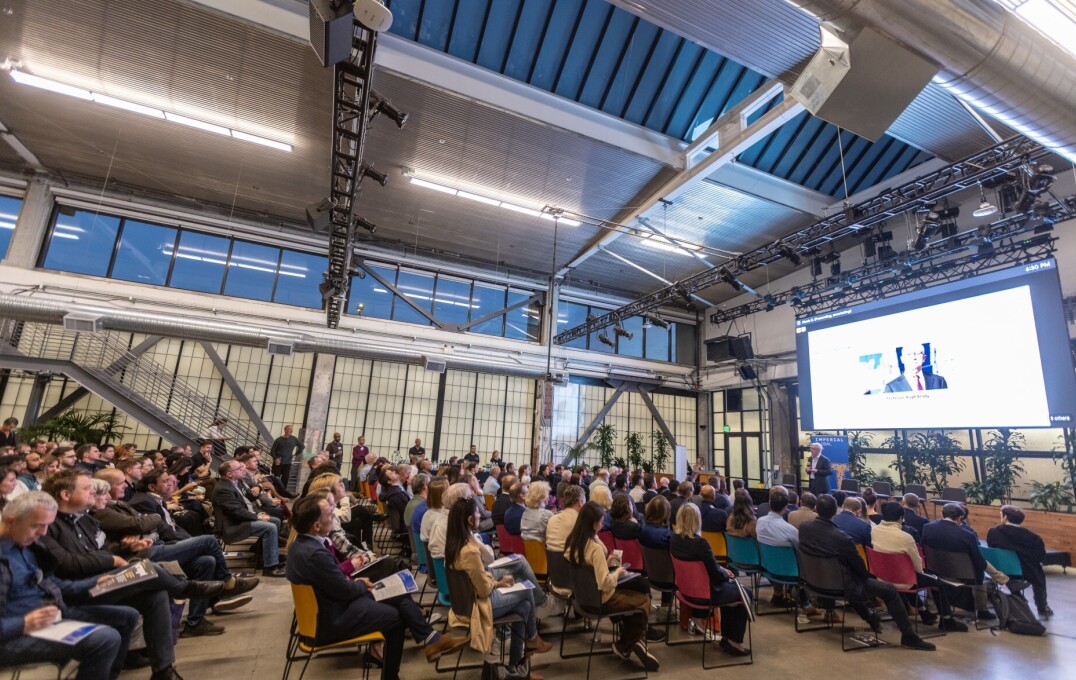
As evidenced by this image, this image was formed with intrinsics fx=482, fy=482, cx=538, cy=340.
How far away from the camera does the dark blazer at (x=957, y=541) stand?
3.96m

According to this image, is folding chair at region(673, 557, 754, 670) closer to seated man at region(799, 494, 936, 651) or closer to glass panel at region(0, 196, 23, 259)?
seated man at region(799, 494, 936, 651)

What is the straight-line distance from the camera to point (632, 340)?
1452 centimetres

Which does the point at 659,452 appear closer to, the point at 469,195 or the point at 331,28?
the point at 469,195

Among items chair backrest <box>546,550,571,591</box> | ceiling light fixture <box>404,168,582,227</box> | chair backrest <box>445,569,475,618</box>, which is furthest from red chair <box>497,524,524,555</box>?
ceiling light fixture <box>404,168,582,227</box>

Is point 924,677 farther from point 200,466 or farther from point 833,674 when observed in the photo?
point 200,466

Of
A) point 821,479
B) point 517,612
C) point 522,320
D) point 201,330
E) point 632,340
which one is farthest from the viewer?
point 632,340

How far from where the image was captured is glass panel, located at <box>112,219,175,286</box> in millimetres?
9742

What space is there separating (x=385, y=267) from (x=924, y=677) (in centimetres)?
1147

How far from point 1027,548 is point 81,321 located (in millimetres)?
12505

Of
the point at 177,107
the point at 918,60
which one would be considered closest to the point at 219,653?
the point at 918,60

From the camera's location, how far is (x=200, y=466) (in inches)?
225

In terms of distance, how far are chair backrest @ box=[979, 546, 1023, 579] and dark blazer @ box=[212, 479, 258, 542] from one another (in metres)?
6.51

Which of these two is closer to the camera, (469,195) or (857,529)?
(857,529)

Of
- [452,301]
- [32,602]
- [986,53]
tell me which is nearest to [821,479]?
[986,53]
